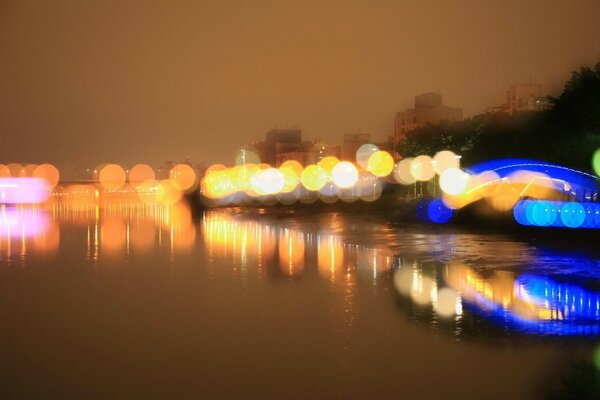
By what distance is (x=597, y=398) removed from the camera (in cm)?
636

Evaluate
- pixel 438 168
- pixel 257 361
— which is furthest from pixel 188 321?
pixel 438 168

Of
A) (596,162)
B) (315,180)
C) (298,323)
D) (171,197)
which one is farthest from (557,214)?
(171,197)

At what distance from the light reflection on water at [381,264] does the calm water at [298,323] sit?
6 centimetres

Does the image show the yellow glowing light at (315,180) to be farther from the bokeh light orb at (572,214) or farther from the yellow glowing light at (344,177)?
the bokeh light orb at (572,214)

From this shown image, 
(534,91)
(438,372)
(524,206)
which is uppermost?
(534,91)

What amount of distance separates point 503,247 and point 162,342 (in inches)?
538

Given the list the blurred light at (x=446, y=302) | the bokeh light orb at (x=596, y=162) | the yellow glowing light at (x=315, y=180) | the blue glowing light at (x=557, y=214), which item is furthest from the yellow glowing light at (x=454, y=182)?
the yellow glowing light at (x=315, y=180)

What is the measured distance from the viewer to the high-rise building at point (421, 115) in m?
117

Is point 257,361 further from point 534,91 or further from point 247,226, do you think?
point 534,91

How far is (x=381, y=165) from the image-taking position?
3856 inches

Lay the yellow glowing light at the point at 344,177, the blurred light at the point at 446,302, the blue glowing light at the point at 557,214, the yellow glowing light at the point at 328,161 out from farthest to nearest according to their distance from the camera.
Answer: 1. the yellow glowing light at the point at 328,161
2. the yellow glowing light at the point at 344,177
3. the blue glowing light at the point at 557,214
4. the blurred light at the point at 446,302

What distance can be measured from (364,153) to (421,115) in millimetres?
15308

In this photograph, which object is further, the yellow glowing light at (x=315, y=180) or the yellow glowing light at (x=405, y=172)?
the yellow glowing light at (x=315, y=180)

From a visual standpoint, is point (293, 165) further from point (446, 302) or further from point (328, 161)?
point (446, 302)
